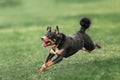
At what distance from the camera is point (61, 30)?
59.1 ft

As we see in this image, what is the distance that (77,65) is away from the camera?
1080 centimetres

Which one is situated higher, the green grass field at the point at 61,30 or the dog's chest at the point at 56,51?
the dog's chest at the point at 56,51

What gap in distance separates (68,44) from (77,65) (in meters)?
1.04

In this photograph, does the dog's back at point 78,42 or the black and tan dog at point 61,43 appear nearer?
the black and tan dog at point 61,43

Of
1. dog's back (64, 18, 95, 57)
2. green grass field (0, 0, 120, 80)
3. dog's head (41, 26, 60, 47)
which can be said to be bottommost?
green grass field (0, 0, 120, 80)

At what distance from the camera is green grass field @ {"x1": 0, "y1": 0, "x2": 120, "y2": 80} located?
33.6ft

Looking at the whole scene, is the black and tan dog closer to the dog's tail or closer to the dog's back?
the dog's back

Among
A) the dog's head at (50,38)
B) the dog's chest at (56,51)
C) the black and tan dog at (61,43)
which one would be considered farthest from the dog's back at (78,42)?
the dog's head at (50,38)

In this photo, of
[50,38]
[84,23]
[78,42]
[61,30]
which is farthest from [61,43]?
[61,30]

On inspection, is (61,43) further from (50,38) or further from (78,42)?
(78,42)

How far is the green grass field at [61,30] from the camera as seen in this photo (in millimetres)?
10234

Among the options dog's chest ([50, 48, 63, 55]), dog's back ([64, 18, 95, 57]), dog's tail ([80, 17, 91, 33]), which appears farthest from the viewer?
dog's tail ([80, 17, 91, 33])

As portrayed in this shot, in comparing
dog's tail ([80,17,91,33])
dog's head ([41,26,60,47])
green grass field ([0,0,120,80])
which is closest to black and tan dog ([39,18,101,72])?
dog's head ([41,26,60,47])

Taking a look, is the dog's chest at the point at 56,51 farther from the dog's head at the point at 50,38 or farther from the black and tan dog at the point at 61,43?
the dog's head at the point at 50,38
